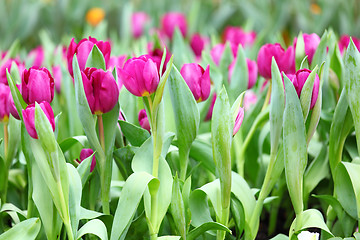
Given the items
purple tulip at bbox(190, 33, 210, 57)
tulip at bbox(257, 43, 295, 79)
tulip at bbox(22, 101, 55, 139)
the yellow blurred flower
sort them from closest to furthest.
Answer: tulip at bbox(22, 101, 55, 139)
tulip at bbox(257, 43, 295, 79)
purple tulip at bbox(190, 33, 210, 57)
the yellow blurred flower

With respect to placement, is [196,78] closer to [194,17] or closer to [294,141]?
[294,141]

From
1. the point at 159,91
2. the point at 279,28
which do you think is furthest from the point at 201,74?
the point at 279,28

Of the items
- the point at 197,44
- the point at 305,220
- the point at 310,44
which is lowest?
the point at 305,220

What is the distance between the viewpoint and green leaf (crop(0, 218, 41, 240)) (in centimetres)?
85

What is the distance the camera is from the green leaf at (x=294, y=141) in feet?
2.74

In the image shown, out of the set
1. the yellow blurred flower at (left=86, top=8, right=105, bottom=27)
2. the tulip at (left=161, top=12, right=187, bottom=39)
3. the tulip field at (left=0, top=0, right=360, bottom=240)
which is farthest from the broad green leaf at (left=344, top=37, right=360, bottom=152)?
the yellow blurred flower at (left=86, top=8, right=105, bottom=27)

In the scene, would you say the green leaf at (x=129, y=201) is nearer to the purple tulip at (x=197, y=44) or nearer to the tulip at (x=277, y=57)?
the tulip at (x=277, y=57)

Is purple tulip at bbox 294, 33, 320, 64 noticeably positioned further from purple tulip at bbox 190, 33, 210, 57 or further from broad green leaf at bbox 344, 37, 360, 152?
purple tulip at bbox 190, 33, 210, 57

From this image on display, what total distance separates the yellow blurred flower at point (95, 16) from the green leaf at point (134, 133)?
1934 mm

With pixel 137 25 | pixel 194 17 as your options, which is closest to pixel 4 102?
pixel 137 25

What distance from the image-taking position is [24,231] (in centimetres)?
86

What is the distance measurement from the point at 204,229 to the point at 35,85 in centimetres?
35

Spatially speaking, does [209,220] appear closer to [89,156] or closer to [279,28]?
[89,156]

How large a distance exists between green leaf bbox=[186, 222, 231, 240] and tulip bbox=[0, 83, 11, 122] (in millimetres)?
397
